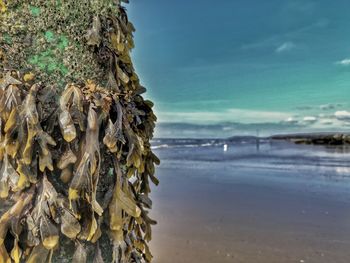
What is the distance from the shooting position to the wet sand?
12.6ft

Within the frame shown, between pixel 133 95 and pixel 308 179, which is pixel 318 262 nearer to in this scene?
pixel 133 95

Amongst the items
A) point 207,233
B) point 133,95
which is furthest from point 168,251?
point 133,95

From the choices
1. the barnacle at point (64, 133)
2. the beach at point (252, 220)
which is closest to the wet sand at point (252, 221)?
the beach at point (252, 220)

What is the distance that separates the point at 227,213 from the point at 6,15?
5123mm

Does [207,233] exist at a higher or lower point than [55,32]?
lower

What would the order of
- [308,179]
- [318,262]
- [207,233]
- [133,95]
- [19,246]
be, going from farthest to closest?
[308,179]
[207,233]
[318,262]
[133,95]
[19,246]

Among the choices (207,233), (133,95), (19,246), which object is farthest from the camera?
(207,233)

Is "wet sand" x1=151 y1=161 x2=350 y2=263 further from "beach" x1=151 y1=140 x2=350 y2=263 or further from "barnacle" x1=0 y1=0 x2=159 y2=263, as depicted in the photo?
"barnacle" x1=0 y1=0 x2=159 y2=263

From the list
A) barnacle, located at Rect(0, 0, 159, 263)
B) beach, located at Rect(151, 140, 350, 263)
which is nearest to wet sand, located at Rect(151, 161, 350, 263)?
beach, located at Rect(151, 140, 350, 263)

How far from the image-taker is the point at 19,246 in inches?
35.8

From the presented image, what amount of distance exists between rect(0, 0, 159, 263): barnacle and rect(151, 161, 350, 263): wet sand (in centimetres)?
294

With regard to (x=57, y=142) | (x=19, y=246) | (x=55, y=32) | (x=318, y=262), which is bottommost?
(x=318, y=262)

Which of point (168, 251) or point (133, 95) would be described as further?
point (168, 251)

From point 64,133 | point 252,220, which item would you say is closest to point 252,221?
point 252,220
